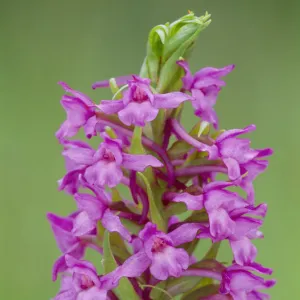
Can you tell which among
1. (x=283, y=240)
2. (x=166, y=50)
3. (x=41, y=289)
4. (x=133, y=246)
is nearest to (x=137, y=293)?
(x=133, y=246)

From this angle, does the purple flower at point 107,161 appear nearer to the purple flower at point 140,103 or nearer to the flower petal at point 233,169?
the purple flower at point 140,103

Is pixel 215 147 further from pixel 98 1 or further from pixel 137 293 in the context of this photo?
pixel 98 1

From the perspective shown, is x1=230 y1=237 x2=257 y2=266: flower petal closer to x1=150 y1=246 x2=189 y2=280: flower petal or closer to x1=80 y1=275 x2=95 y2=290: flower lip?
x1=150 y1=246 x2=189 y2=280: flower petal

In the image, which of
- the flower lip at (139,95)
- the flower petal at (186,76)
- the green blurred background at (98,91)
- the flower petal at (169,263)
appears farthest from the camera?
the green blurred background at (98,91)

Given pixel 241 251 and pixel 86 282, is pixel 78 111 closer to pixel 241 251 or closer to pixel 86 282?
pixel 86 282


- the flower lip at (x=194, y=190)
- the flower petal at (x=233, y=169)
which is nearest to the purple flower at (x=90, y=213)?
the flower lip at (x=194, y=190)

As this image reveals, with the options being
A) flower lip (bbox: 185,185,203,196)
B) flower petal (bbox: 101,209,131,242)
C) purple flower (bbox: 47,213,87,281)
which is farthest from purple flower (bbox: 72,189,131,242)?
flower lip (bbox: 185,185,203,196)
